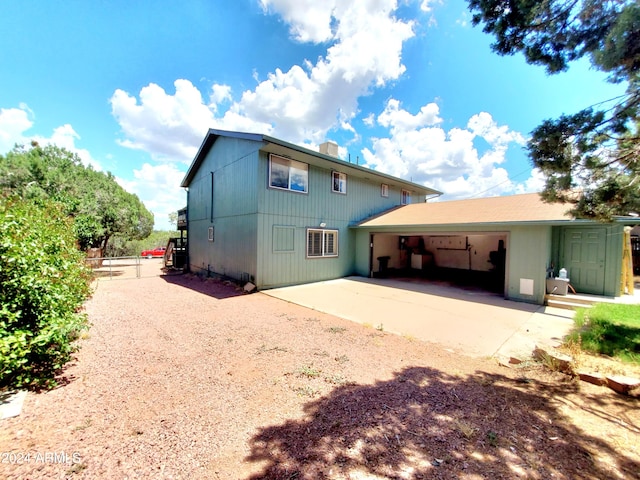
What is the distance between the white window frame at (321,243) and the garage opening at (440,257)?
6.79ft

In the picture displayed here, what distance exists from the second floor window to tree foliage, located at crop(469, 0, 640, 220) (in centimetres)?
790

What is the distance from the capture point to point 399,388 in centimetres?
309

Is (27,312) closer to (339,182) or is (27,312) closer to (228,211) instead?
(228,211)

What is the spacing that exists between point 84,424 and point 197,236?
501 inches

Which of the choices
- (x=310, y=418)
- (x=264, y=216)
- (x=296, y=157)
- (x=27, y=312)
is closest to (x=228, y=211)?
(x=264, y=216)

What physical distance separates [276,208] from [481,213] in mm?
7463

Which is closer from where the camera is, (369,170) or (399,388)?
(399,388)

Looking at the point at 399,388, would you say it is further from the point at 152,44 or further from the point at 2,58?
the point at 2,58

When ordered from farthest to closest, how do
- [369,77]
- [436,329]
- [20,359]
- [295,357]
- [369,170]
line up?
[369,170] → [369,77] → [436,329] → [295,357] → [20,359]

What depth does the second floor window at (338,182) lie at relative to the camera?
1131 centimetres

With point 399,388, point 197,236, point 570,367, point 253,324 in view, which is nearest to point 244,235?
point 253,324

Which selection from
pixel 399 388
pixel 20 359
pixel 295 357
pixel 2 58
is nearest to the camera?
pixel 20 359

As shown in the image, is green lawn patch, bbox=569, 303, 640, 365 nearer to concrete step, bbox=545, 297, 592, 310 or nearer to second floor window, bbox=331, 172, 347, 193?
concrete step, bbox=545, 297, 592, 310

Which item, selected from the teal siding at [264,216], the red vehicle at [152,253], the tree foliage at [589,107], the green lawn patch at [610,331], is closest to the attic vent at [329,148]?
the teal siding at [264,216]
